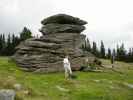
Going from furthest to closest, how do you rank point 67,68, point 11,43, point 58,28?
point 11,43, point 58,28, point 67,68

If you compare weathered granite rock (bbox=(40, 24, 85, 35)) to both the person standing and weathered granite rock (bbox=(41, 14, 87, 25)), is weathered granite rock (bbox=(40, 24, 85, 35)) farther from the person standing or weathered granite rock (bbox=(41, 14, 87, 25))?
the person standing

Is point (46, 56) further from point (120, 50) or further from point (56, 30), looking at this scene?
point (120, 50)

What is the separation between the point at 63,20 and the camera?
47.6 m

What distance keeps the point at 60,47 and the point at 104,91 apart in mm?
20754

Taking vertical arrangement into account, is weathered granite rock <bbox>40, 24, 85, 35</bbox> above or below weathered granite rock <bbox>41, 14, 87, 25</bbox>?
below

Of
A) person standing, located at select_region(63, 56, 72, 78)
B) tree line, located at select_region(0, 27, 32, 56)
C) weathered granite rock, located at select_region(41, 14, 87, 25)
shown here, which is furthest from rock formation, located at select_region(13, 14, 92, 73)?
tree line, located at select_region(0, 27, 32, 56)

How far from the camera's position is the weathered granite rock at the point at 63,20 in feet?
154

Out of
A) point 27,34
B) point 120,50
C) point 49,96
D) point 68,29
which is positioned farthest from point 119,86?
point 120,50

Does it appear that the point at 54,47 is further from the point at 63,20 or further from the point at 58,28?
the point at 63,20

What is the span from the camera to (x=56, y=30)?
153 ft

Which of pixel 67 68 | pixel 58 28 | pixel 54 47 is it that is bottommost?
pixel 67 68

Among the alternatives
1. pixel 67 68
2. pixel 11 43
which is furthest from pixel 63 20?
pixel 11 43

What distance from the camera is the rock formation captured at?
42250mm

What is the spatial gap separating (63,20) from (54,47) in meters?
5.55
